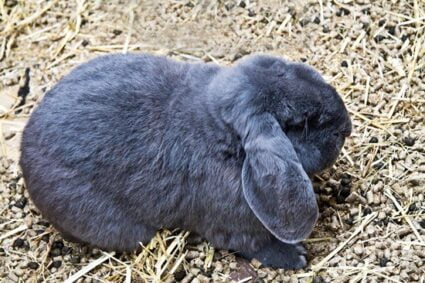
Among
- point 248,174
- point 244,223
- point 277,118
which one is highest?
point 277,118

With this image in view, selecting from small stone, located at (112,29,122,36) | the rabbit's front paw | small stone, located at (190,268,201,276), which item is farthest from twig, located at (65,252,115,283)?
small stone, located at (112,29,122,36)

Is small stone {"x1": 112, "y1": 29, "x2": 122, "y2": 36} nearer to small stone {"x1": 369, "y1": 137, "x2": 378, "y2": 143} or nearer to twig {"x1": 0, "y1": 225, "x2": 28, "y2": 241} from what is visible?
twig {"x1": 0, "y1": 225, "x2": 28, "y2": 241}

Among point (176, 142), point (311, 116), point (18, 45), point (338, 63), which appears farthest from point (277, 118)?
point (18, 45)

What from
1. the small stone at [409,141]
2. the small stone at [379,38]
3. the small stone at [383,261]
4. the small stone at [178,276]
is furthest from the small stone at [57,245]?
the small stone at [379,38]

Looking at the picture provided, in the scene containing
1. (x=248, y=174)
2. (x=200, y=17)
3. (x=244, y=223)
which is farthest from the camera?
(x=200, y=17)

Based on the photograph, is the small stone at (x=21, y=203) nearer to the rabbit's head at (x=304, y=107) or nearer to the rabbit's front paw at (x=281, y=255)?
the rabbit's front paw at (x=281, y=255)

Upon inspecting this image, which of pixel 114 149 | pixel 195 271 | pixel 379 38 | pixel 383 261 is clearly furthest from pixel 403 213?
pixel 114 149

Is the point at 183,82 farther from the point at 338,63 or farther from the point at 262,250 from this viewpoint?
the point at 338,63
